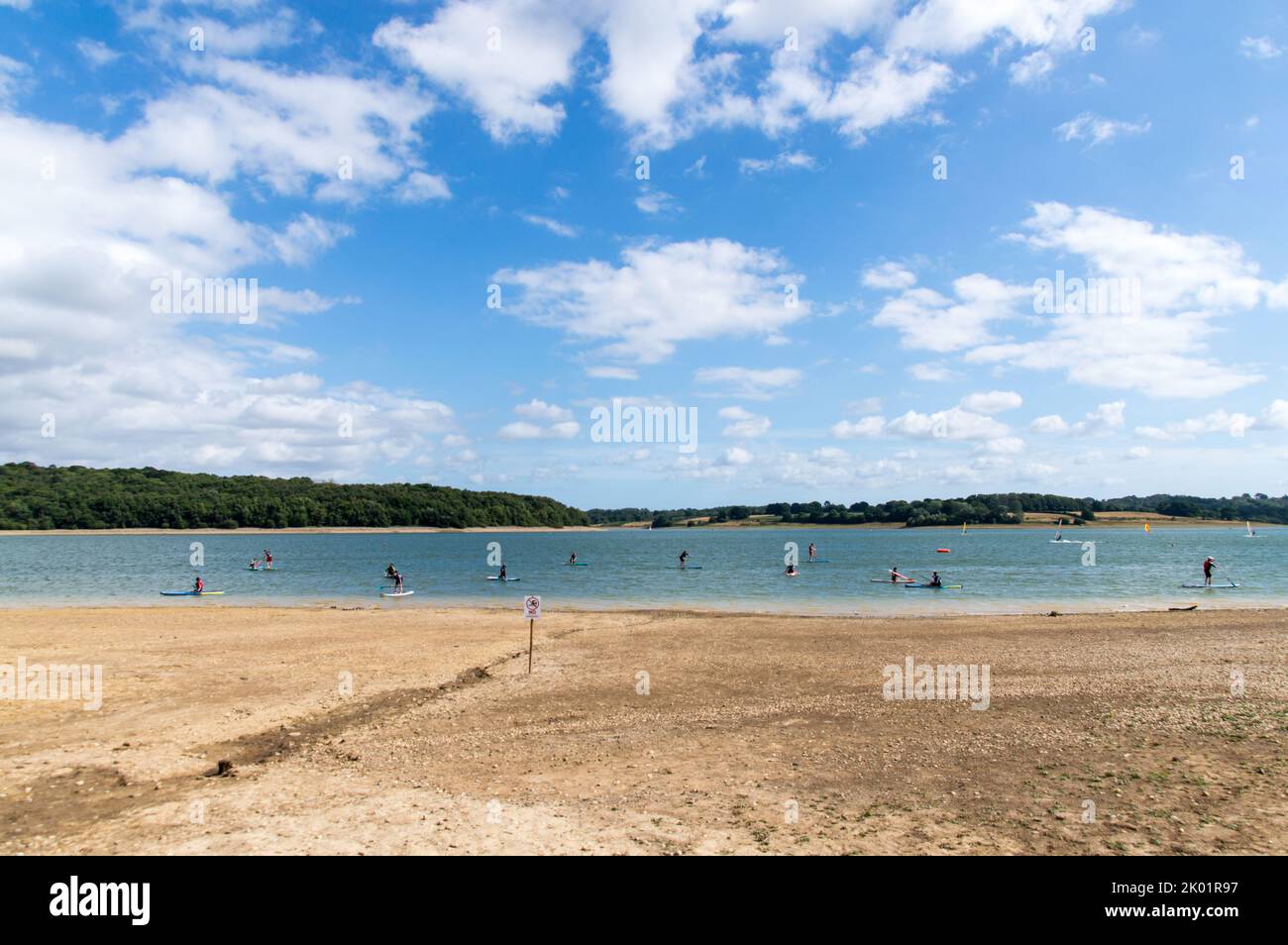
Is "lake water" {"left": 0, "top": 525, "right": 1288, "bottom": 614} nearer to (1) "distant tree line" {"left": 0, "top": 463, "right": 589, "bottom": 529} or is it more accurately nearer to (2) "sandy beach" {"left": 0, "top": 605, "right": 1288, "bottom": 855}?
(2) "sandy beach" {"left": 0, "top": 605, "right": 1288, "bottom": 855}

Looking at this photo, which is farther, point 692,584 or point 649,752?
point 692,584

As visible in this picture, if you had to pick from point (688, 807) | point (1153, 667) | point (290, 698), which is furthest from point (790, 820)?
point (1153, 667)

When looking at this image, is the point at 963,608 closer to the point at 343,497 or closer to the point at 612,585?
the point at 612,585

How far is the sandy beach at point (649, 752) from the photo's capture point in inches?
312

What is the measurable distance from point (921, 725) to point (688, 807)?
6103mm

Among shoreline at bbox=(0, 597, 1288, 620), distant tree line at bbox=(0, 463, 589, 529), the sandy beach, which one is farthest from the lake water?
distant tree line at bbox=(0, 463, 589, 529)

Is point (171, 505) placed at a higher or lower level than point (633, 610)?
higher

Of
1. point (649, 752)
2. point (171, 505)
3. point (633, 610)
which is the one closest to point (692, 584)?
point (633, 610)

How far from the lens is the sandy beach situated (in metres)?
7.92

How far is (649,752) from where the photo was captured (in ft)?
36.9

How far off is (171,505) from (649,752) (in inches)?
7777

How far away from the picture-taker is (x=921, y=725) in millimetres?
12820

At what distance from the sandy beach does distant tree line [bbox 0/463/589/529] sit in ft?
582

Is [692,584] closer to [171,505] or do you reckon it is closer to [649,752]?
[649,752]
